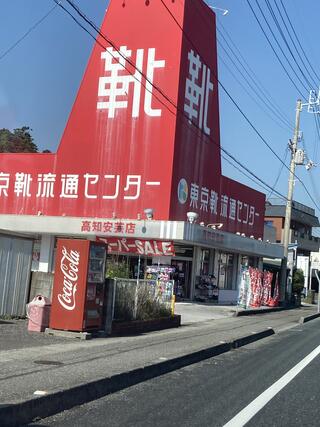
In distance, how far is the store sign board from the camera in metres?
26.5

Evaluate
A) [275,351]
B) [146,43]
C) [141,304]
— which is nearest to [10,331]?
[141,304]

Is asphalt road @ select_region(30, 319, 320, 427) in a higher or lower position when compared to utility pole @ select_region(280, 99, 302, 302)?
lower

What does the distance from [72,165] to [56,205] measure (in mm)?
2152

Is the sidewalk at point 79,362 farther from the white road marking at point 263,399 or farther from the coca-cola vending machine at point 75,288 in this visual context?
the white road marking at point 263,399

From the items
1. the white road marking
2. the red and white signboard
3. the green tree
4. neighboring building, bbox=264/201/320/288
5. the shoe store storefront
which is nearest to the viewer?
the white road marking

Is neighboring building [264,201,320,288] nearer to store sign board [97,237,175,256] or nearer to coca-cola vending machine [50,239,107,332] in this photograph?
store sign board [97,237,175,256]

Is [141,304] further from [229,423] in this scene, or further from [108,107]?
[108,107]

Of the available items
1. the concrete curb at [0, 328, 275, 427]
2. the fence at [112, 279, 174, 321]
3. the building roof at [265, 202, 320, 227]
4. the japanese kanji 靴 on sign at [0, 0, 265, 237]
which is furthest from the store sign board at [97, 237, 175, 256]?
the building roof at [265, 202, 320, 227]

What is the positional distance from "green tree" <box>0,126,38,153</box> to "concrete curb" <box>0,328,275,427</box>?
A: 52.0 m

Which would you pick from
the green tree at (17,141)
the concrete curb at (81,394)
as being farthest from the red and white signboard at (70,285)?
the green tree at (17,141)

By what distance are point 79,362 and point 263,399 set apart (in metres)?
2.97

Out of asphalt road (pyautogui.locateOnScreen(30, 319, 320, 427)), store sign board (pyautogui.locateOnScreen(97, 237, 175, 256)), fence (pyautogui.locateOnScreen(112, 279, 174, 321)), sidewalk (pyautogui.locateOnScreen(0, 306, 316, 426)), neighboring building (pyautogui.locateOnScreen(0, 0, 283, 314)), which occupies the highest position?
neighboring building (pyautogui.locateOnScreen(0, 0, 283, 314))

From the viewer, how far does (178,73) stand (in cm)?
2711

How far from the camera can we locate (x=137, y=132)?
27781mm
